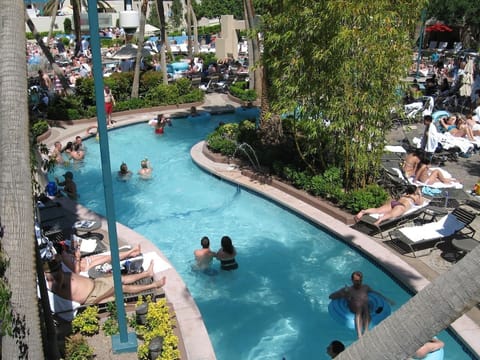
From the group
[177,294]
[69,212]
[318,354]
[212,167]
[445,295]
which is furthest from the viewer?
[212,167]

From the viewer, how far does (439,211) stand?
1074 centimetres

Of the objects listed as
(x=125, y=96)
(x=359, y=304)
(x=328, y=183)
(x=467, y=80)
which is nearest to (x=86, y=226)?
(x=328, y=183)

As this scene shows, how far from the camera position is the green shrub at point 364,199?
11516 mm

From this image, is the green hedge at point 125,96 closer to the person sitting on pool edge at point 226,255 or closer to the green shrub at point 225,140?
the green shrub at point 225,140

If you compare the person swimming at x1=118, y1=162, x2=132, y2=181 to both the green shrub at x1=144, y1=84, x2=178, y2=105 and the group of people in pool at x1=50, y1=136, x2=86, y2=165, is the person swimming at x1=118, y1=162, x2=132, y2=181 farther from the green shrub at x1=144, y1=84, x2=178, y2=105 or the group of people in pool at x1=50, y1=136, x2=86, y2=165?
the green shrub at x1=144, y1=84, x2=178, y2=105

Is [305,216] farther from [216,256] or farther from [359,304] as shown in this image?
[359,304]

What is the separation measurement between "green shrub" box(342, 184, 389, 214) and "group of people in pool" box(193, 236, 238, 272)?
305cm

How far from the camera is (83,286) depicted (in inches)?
320

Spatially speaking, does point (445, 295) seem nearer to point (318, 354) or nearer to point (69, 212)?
point (318, 354)

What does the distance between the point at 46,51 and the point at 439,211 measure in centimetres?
1856

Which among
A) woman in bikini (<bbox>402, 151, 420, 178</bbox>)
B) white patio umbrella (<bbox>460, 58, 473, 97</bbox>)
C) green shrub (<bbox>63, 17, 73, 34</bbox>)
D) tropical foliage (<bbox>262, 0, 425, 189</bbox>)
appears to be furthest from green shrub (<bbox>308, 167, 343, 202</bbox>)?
green shrub (<bbox>63, 17, 73, 34</bbox>)

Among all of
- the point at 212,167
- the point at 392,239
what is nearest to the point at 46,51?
the point at 212,167

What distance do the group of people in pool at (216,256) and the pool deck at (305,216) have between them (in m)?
0.74

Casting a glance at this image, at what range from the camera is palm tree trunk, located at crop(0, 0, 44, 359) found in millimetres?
4605
